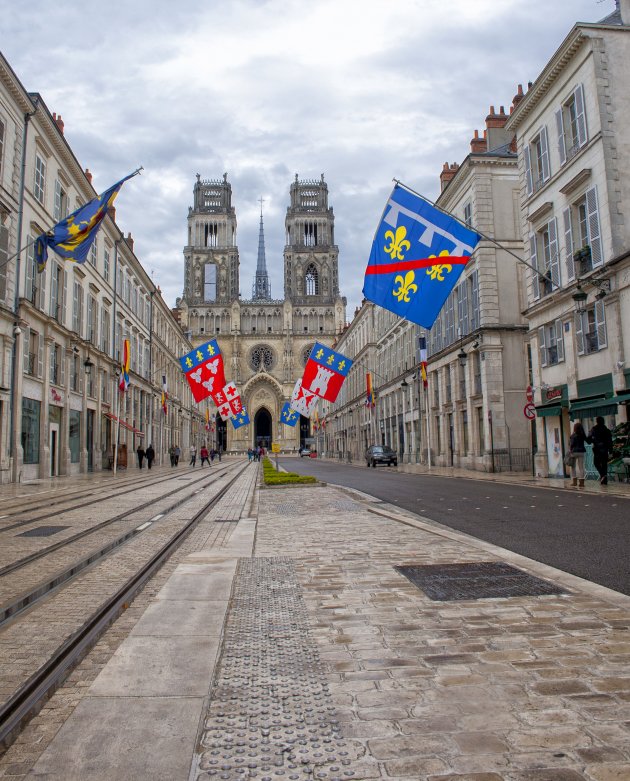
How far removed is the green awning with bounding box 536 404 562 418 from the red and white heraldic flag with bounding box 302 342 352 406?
1134cm

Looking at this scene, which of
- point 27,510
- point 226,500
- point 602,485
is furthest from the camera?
point 602,485

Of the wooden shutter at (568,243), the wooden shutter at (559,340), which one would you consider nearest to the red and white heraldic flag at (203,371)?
the wooden shutter at (559,340)

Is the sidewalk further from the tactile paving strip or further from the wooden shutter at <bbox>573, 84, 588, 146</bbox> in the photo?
the wooden shutter at <bbox>573, 84, 588, 146</bbox>

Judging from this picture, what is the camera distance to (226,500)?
45.9ft

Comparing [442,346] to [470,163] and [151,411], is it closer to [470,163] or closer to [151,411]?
[470,163]

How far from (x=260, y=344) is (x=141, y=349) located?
158ft

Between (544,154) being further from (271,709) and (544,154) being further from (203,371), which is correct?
(271,709)

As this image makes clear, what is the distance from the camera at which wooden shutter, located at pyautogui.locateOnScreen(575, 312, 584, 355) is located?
19234mm

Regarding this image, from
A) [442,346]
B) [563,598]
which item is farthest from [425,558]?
[442,346]

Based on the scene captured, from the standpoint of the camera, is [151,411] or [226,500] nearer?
[226,500]

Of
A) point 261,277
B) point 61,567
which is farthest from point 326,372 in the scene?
point 261,277

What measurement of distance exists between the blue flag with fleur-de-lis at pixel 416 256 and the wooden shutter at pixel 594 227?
630 centimetres

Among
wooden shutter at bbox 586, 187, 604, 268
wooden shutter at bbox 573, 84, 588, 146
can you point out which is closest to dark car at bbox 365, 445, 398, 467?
wooden shutter at bbox 586, 187, 604, 268

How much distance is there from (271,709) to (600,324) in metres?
17.8
